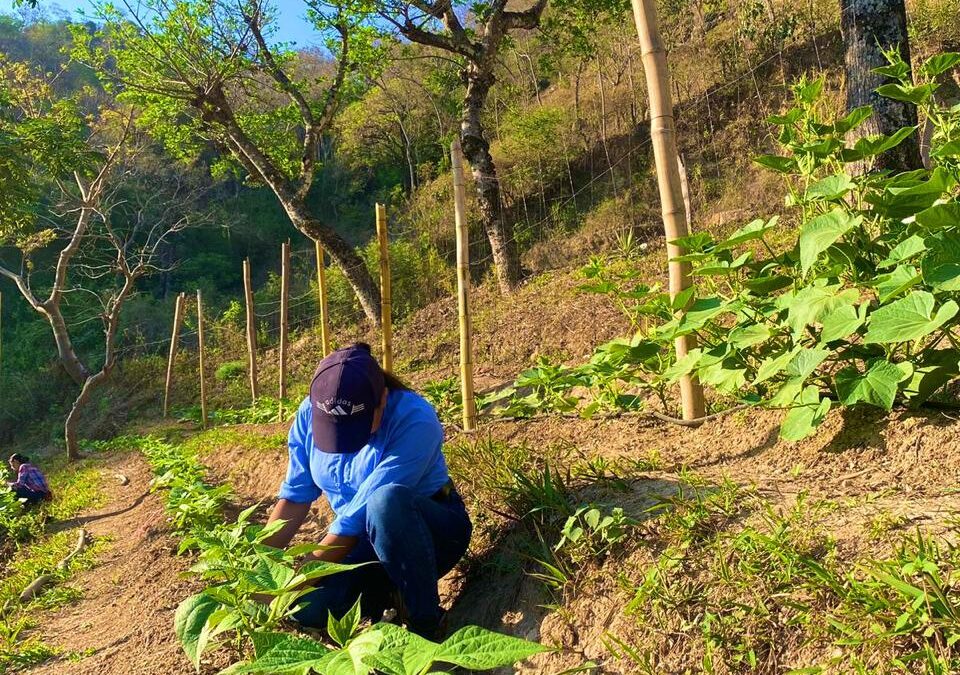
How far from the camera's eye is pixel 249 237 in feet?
88.0

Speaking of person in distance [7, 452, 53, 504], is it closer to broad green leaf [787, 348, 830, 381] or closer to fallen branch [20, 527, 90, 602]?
fallen branch [20, 527, 90, 602]

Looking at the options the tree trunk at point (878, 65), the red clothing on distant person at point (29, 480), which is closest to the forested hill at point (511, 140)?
the tree trunk at point (878, 65)

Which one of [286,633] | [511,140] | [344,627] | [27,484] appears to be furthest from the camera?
[511,140]

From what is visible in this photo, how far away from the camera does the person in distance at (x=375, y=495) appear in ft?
6.37

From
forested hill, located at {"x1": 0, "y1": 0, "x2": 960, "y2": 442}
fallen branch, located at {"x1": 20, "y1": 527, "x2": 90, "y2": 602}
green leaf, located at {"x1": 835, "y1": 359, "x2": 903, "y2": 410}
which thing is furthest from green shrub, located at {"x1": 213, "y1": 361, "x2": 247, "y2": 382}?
green leaf, located at {"x1": 835, "y1": 359, "x2": 903, "y2": 410}

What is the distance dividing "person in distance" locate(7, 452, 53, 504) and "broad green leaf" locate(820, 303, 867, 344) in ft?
20.5

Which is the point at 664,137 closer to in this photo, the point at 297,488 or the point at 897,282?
the point at 897,282

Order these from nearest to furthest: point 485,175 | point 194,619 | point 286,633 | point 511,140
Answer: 1. point 286,633
2. point 194,619
3. point 485,175
4. point 511,140

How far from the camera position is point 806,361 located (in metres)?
1.83

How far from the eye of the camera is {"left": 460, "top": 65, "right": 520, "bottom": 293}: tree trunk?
371 inches

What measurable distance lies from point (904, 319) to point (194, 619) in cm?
184

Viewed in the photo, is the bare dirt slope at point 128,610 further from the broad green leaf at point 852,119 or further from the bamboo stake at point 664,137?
the broad green leaf at point 852,119

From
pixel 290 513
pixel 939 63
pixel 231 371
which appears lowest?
pixel 231 371

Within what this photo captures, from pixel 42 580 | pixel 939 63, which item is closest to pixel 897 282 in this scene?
pixel 939 63
